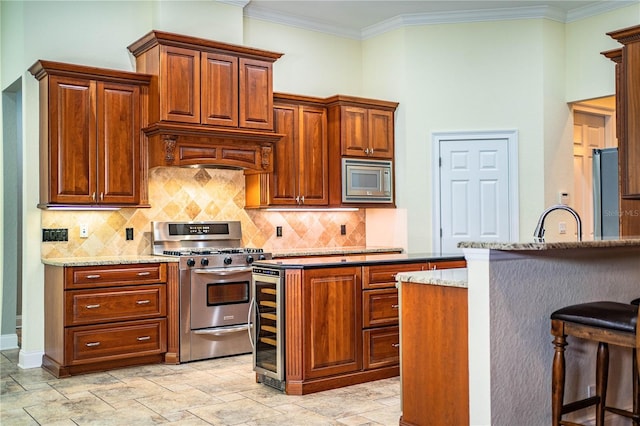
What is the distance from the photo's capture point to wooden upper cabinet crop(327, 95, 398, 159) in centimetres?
636

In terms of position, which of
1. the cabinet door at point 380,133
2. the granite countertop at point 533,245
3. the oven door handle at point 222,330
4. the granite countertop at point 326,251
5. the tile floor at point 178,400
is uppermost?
the cabinet door at point 380,133

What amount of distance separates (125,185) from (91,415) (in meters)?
2.11

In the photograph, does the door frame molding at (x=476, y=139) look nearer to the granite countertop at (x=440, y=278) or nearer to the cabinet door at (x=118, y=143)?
the cabinet door at (x=118, y=143)

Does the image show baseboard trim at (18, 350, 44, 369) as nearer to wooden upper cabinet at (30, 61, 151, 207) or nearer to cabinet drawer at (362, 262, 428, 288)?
wooden upper cabinet at (30, 61, 151, 207)

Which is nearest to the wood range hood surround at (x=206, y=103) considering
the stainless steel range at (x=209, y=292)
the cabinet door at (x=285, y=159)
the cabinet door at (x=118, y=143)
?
the cabinet door at (x=118, y=143)

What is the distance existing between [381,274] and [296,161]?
2049mm

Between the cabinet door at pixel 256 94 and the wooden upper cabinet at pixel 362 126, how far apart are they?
0.85 metres

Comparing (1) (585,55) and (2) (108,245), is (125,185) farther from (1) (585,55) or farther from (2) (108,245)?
(1) (585,55)

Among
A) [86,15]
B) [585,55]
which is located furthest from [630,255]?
[86,15]

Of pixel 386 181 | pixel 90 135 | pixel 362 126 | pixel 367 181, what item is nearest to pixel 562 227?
pixel 386 181

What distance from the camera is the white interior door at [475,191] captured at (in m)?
6.36

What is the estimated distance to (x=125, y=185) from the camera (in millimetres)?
5242

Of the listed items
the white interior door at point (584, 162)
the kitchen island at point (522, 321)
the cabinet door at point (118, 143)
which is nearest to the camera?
the kitchen island at point (522, 321)

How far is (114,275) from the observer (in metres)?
4.82
